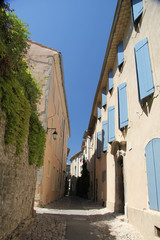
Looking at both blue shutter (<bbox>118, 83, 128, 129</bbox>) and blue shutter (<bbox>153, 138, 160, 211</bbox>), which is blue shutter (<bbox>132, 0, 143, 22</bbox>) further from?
blue shutter (<bbox>153, 138, 160, 211</bbox>)

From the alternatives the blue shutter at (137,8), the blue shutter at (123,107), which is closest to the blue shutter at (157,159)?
the blue shutter at (123,107)

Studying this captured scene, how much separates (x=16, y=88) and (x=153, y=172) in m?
4.08

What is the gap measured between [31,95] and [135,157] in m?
4.22

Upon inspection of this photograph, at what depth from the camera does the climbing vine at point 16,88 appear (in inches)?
141

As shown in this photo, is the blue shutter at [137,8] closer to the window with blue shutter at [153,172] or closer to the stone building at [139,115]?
the stone building at [139,115]

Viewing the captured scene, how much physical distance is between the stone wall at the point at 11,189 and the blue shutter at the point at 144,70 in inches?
157

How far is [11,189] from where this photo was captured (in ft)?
13.5

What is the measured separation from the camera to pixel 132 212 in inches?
252

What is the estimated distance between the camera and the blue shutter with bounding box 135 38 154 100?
5.55 meters

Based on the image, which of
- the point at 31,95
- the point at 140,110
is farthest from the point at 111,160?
the point at 31,95

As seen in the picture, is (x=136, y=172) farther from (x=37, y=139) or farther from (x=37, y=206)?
(x=37, y=206)

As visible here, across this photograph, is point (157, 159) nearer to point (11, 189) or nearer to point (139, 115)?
point (139, 115)

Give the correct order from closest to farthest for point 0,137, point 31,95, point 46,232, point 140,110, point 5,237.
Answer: point 0,137 < point 5,237 < point 46,232 < point 31,95 < point 140,110

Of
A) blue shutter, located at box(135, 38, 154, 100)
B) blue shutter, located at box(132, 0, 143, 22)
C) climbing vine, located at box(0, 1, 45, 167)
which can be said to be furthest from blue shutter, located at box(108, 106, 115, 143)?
blue shutter, located at box(132, 0, 143, 22)
